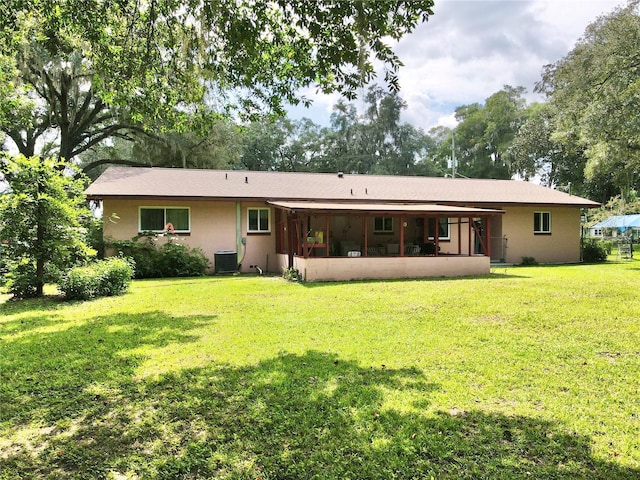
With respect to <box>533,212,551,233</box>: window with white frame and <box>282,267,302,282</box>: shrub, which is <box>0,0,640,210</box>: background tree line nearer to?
<box>533,212,551,233</box>: window with white frame

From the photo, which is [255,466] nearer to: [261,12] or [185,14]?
[261,12]

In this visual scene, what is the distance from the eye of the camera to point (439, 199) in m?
17.5

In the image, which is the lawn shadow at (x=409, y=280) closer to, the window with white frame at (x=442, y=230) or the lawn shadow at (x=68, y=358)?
the window with white frame at (x=442, y=230)

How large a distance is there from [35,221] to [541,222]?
750 inches

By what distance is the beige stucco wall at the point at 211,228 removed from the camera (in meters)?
14.4

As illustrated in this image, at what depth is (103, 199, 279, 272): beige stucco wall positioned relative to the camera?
14445 mm

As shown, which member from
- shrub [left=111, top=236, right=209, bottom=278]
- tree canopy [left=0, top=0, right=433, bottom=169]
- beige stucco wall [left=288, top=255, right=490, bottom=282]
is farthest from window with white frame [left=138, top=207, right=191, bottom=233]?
tree canopy [left=0, top=0, right=433, bottom=169]

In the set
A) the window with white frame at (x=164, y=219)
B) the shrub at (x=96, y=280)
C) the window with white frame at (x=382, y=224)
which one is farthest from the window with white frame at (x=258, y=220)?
the shrub at (x=96, y=280)

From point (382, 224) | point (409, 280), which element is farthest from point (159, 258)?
point (382, 224)

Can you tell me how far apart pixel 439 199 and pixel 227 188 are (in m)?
8.91

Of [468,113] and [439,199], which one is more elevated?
[468,113]

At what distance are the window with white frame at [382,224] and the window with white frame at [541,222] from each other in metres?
6.90

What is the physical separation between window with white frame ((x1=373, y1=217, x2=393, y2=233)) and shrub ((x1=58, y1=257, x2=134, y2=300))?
10.00 metres

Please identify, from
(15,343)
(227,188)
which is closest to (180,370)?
(15,343)
